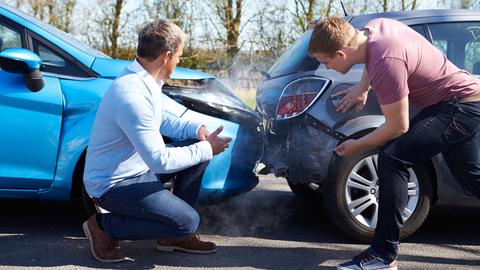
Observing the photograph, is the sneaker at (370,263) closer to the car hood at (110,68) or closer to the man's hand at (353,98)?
the man's hand at (353,98)

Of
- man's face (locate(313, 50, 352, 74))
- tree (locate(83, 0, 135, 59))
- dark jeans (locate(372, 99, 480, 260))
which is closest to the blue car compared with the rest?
→ man's face (locate(313, 50, 352, 74))

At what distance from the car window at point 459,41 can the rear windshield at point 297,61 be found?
0.78 m

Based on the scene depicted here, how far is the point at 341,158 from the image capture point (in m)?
3.33

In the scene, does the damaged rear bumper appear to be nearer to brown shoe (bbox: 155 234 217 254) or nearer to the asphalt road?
the asphalt road

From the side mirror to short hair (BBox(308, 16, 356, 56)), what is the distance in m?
1.51

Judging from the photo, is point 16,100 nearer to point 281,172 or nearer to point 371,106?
point 281,172

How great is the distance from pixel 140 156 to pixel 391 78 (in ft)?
4.08

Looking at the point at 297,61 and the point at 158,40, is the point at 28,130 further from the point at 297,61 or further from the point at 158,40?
Answer: the point at 297,61

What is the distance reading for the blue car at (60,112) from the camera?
3107mm

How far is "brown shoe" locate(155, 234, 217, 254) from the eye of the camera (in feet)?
10.5

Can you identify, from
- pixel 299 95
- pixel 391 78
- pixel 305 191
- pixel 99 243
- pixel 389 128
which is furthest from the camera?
pixel 305 191

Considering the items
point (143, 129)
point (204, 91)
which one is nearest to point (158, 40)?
point (143, 129)

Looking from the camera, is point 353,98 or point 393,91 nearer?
point 393,91

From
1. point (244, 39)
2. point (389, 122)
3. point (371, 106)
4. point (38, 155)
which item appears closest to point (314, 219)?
point (371, 106)
